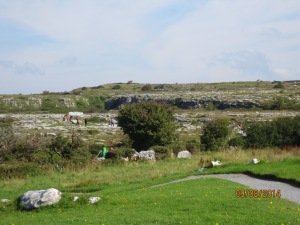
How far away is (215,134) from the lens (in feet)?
126

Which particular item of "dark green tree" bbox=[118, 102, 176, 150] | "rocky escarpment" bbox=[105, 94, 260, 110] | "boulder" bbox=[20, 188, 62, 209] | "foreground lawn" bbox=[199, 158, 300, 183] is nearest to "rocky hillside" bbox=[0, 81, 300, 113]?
"rocky escarpment" bbox=[105, 94, 260, 110]

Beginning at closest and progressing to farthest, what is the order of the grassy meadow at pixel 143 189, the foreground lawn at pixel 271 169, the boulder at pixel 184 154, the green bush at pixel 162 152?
1. the grassy meadow at pixel 143 189
2. the foreground lawn at pixel 271 169
3. the boulder at pixel 184 154
4. the green bush at pixel 162 152

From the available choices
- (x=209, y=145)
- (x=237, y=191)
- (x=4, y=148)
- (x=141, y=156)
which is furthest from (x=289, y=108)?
(x=237, y=191)

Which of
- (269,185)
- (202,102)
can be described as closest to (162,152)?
(269,185)

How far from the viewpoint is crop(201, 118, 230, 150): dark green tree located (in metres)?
38.1

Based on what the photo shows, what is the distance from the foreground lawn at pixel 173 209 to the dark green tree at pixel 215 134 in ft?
65.5

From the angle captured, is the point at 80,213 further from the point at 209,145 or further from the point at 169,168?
the point at 209,145

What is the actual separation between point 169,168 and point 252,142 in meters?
11.3

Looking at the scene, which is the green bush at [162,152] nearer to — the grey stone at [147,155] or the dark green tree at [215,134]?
the grey stone at [147,155]

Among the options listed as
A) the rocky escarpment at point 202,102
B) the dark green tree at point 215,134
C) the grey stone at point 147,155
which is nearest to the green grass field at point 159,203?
the grey stone at point 147,155

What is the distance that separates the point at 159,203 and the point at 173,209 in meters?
1.23

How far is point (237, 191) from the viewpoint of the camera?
616 inches

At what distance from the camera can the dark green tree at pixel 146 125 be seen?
3806 centimetres
